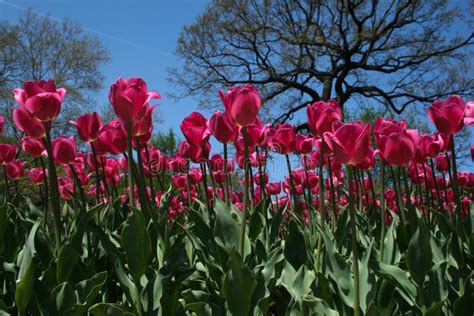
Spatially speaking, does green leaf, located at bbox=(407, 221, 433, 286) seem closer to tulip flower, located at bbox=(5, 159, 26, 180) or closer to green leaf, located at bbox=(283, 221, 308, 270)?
green leaf, located at bbox=(283, 221, 308, 270)

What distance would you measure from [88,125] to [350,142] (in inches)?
32.1

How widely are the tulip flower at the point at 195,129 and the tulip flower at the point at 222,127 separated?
116 millimetres

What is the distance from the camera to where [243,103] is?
124 cm

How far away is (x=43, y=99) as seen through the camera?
46.4 inches

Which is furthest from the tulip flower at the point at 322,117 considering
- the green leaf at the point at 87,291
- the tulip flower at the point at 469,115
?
the green leaf at the point at 87,291

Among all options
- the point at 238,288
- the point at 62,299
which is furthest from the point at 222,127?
the point at 62,299

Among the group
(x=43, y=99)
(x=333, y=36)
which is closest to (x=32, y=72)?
(x=333, y=36)

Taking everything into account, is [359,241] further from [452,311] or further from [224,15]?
[224,15]

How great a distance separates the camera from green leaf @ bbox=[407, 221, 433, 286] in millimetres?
1055

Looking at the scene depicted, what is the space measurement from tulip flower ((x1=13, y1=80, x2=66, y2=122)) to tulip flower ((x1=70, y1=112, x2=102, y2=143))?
28cm

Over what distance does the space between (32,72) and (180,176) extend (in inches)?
640

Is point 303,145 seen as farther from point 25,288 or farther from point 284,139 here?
point 25,288

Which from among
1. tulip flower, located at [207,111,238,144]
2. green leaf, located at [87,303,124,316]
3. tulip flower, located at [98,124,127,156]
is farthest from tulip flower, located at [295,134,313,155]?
green leaf, located at [87,303,124,316]

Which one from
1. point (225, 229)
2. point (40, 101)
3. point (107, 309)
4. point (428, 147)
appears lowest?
point (107, 309)
